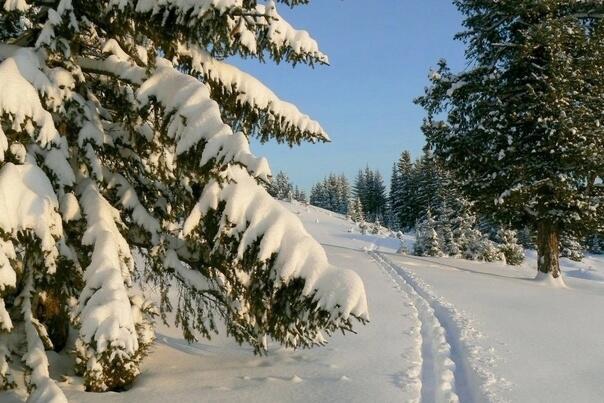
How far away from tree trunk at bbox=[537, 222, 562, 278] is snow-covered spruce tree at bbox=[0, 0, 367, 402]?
41.0 ft

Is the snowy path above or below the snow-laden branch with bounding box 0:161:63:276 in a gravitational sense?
below

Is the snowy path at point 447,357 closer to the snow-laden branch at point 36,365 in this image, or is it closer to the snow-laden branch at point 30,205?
the snow-laden branch at point 36,365

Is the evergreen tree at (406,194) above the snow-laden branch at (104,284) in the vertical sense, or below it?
above

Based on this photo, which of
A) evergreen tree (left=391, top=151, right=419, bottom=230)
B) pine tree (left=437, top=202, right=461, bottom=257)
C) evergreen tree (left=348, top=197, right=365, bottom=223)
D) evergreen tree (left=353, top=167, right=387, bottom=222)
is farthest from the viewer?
evergreen tree (left=353, top=167, right=387, bottom=222)

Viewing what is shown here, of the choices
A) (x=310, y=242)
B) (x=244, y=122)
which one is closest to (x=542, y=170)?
(x=244, y=122)

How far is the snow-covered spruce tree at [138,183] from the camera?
12.3ft

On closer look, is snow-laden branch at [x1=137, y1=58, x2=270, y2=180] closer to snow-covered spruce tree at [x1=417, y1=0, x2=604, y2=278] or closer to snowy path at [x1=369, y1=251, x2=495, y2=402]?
snowy path at [x1=369, y1=251, x2=495, y2=402]

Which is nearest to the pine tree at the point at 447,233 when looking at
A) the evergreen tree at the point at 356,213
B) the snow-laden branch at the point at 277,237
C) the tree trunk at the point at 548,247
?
the tree trunk at the point at 548,247

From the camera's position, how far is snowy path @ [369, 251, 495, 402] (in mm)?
5531

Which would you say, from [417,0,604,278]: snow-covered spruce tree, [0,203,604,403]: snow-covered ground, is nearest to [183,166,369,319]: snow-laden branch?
[0,203,604,403]: snow-covered ground

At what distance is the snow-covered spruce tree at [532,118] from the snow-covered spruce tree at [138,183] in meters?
10.3

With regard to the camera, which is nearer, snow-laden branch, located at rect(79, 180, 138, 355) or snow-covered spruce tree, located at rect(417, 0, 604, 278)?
snow-laden branch, located at rect(79, 180, 138, 355)

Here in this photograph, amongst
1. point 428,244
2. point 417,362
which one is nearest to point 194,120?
Result: point 417,362

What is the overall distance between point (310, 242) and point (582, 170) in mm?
12618
